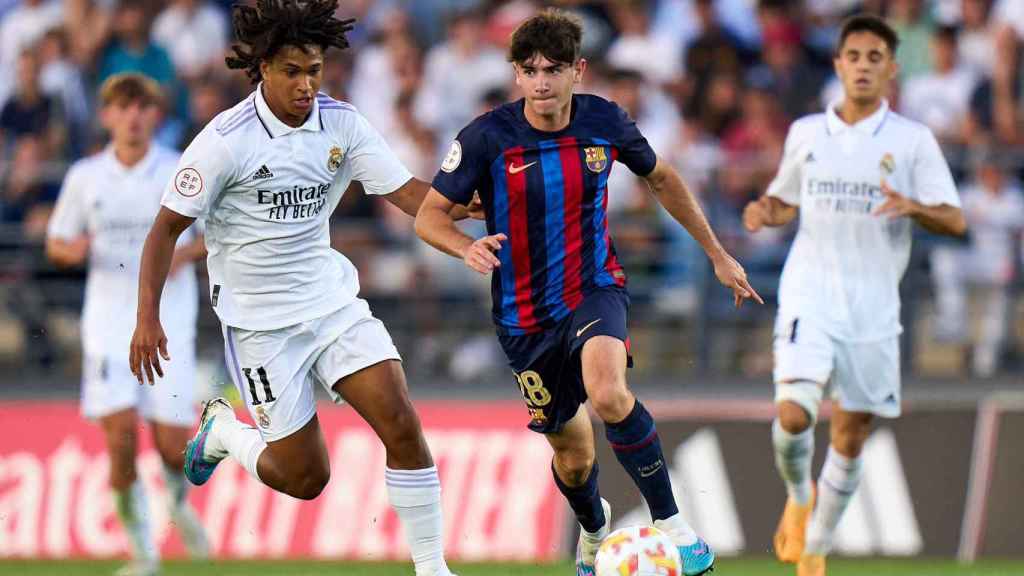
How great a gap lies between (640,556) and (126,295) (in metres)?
4.78

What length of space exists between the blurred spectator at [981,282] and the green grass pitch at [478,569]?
1.96 meters

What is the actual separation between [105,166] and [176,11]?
5078 mm

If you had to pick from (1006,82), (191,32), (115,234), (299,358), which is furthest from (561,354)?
(191,32)

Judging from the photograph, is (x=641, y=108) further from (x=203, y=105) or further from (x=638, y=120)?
(x=203, y=105)

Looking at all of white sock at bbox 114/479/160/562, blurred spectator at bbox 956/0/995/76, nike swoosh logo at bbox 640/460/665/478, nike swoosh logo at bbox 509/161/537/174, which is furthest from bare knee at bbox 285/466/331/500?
blurred spectator at bbox 956/0/995/76

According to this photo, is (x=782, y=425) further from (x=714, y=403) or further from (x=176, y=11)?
(x=176, y=11)

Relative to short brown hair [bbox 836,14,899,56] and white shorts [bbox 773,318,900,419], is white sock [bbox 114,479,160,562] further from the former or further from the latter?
short brown hair [bbox 836,14,899,56]

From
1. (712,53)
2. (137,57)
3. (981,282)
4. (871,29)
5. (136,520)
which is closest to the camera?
(871,29)

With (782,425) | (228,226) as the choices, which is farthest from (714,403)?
(228,226)

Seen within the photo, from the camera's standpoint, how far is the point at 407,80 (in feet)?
50.5

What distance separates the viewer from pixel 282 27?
8.16 metres

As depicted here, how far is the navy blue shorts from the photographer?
837 centimetres

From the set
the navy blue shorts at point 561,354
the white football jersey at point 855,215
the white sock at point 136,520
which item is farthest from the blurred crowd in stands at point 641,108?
the navy blue shorts at point 561,354

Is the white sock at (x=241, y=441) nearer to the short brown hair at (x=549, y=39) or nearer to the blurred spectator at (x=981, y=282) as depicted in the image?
the short brown hair at (x=549, y=39)
